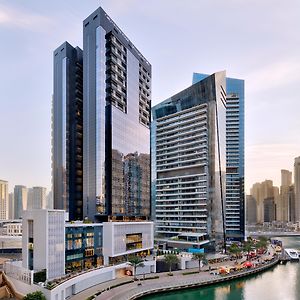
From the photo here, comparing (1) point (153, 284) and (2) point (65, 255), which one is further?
(1) point (153, 284)

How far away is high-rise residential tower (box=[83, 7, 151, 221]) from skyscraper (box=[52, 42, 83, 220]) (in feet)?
26.9

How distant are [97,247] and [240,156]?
351ft

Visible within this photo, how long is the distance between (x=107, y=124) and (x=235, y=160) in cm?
9322

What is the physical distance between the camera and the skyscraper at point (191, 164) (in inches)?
4764

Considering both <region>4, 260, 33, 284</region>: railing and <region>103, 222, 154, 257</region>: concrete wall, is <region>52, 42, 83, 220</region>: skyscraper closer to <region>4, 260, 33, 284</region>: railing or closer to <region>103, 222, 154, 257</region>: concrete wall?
<region>103, 222, 154, 257</region>: concrete wall

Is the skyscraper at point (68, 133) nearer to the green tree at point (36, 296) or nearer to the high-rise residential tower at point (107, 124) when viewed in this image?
the high-rise residential tower at point (107, 124)

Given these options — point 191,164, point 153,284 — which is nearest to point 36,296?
point 153,284

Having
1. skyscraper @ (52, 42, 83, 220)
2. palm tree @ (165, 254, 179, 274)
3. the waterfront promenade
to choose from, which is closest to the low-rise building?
the waterfront promenade

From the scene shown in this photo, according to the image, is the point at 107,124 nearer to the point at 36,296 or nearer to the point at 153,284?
the point at 153,284

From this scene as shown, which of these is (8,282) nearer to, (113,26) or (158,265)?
(158,265)

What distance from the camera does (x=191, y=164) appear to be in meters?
131

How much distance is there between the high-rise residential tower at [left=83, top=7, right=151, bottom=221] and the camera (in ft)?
285

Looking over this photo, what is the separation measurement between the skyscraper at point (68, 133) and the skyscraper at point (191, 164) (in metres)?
41.8

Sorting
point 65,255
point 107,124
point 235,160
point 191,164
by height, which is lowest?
point 65,255
